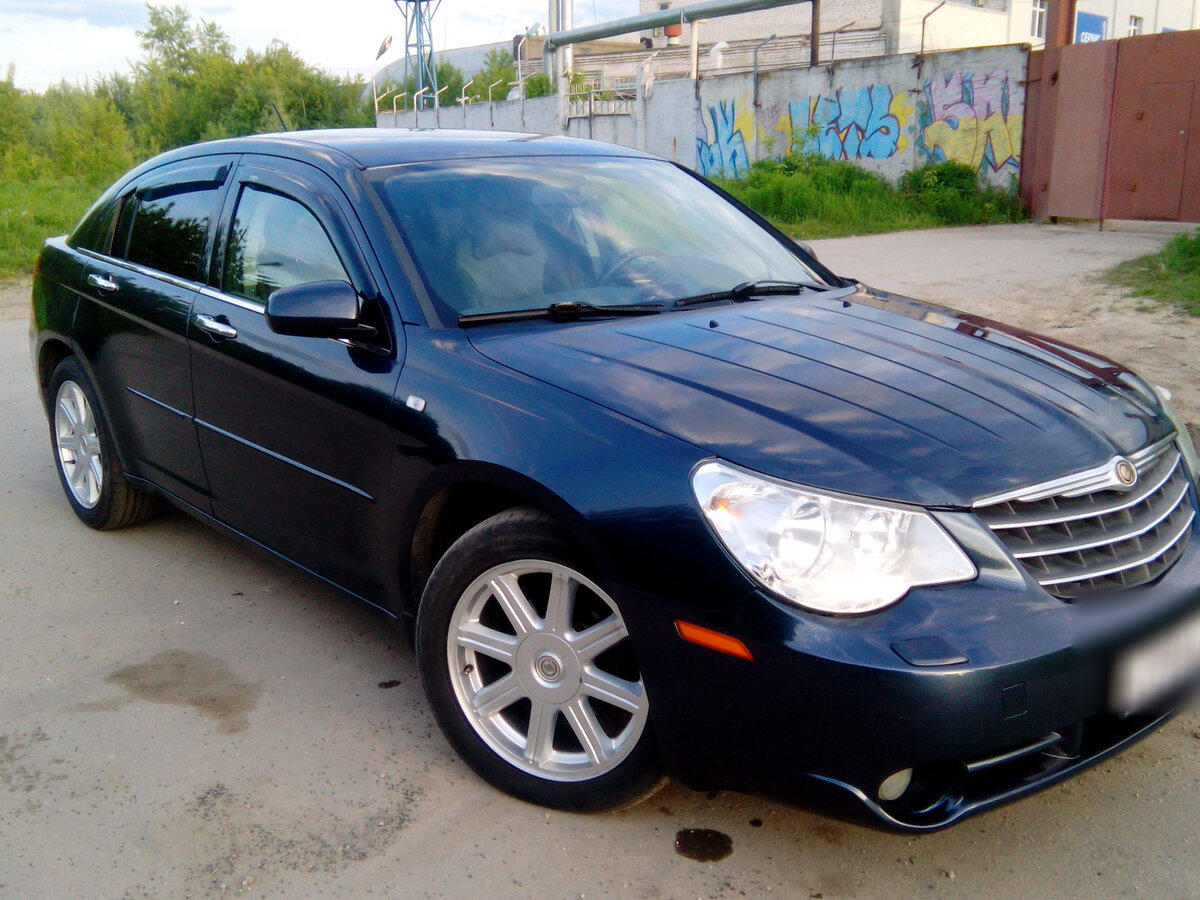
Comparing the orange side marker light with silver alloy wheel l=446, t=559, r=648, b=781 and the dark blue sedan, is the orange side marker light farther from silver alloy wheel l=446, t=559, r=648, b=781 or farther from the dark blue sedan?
silver alloy wheel l=446, t=559, r=648, b=781

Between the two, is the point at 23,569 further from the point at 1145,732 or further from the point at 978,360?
the point at 1145,732

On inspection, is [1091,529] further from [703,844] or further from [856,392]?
[703,844]

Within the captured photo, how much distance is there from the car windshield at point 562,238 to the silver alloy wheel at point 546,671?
0.81 m

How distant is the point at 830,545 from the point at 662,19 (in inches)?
1308

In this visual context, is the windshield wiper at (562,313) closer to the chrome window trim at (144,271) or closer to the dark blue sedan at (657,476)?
the dark blue sedan at (657,476)

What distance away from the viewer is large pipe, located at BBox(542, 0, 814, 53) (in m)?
30.5

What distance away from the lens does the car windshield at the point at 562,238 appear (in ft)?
10.3

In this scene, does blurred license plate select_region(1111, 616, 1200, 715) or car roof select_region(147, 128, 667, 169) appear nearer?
blurred license plate select_region(1111, 616, 1200, 715)

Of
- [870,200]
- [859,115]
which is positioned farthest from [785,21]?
[870,200]

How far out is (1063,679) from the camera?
215 cm

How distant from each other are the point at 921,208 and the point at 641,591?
18192mm

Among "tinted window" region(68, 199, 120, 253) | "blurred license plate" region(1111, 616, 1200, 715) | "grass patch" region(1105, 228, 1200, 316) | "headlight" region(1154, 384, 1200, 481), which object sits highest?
"tinted window" region(68, 199, 120, 253)

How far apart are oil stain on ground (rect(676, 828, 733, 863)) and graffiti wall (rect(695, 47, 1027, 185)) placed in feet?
60.2

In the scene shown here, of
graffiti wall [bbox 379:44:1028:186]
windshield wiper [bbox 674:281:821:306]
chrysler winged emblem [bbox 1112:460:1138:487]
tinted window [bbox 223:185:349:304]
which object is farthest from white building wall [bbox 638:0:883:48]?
chrysler winged emblem [bbox 1112:460:1138:487]
